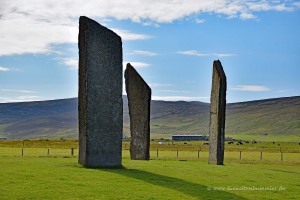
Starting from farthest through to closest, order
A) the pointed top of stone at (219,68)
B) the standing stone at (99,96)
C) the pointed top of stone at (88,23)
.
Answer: the pointed top of stone at (219,68), the pointed top of stone at (88,23), the standing stone at (99,96)

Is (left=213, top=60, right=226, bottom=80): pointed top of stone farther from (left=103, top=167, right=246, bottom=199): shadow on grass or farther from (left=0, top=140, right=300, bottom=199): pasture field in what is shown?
(left=103, top=167, right=246, bottom=199): shadow on grass

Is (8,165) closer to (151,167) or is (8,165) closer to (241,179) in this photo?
(151,167)

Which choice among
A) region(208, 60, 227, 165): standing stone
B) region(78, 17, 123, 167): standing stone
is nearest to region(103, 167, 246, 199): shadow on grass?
region(78, 17, 123, 167): standing stone

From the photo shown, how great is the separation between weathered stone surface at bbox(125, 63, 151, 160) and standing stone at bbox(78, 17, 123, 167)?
7.15 metres

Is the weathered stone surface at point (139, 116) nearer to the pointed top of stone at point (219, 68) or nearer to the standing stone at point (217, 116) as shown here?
the standing stone at point (217, 116)

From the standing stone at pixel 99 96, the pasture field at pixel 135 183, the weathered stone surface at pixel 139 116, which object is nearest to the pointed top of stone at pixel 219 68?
the weathered stone surface at pixel 139 116

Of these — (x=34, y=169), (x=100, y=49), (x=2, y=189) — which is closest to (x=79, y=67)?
(x=100, y=49)

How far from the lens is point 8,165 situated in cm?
2106

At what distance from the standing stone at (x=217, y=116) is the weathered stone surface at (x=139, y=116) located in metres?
3.88

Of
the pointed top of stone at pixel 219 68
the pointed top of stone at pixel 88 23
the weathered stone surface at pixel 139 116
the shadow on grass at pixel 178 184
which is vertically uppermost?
the pointed top of stone at pixel 88 23

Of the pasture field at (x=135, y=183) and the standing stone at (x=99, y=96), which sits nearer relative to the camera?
the pasture field at (x=135, y=183)

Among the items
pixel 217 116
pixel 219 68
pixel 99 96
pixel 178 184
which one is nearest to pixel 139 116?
pixel 217 116

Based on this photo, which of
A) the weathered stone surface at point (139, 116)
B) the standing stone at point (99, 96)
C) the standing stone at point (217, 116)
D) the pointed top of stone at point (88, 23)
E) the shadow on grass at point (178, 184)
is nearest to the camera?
the shadow on grass at point (178, 184)

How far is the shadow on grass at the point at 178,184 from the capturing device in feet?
51.0
